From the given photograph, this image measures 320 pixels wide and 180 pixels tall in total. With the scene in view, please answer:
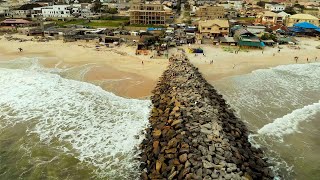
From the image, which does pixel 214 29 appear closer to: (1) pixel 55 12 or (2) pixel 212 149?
(2) pixel 212 149

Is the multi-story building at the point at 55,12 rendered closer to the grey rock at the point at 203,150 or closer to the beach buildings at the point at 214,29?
the beach buildings at the point at 214,29

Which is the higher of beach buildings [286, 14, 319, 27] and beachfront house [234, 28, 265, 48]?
beach buildings [286, 14, 319, 27]

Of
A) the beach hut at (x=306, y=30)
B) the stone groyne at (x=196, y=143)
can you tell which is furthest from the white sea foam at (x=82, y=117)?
the beach hut at (x=306, y=30)

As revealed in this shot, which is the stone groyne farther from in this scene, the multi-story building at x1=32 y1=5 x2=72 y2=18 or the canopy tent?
the multi-story building at x1=32 y1=5 x2=72 y2=18

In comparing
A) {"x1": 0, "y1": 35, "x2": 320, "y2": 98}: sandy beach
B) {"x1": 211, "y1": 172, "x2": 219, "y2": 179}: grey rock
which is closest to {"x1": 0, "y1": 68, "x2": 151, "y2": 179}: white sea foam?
{"x1": 0, "y1": 35, "x2": 320, "y2": 98}: sandy beach

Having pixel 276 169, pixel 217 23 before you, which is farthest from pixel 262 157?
pixel 217 23
